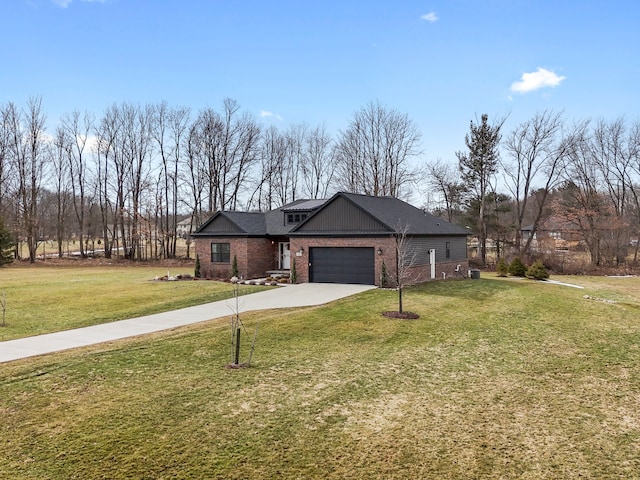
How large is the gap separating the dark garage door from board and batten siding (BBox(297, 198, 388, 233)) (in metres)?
1.01

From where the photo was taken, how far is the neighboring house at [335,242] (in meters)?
20.9

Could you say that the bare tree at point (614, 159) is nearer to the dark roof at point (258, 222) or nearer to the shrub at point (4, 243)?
the dark roof at point (258, 222)

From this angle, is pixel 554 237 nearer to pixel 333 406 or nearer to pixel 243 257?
pixel 243 257

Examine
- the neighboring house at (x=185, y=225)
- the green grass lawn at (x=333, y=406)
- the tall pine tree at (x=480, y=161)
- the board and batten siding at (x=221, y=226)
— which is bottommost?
the green grass lawn at (x=333, y=406)

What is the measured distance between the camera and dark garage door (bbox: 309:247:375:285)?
2106cm

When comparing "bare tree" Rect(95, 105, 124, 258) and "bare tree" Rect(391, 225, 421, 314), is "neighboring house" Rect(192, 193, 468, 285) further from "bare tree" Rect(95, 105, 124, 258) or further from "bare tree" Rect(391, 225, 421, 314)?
"bare tree" Rect(95, 105, 124, 258)

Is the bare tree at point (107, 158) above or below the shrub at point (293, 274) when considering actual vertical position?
above

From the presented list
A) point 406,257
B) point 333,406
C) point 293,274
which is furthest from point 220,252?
point 333,406

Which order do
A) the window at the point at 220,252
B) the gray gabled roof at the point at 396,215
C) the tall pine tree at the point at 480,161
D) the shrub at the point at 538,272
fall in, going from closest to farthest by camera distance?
1. the gray gabled roof at the point at 396,215
2. the window at the point at 220,252
3. the shrub at the point at 538,272
4. the tall pine tree at the point at 480,161

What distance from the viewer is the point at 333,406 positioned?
6.79m

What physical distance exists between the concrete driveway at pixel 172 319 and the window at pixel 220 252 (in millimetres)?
6293

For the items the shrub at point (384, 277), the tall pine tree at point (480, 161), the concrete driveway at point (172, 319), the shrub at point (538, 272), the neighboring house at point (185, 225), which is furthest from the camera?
the neighboring house at point (185, 225)

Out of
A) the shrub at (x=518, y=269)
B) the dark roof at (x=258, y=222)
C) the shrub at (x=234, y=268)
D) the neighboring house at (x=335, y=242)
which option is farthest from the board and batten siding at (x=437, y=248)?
the shrub at (x=234, y=268)

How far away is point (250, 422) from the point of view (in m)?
6.13
